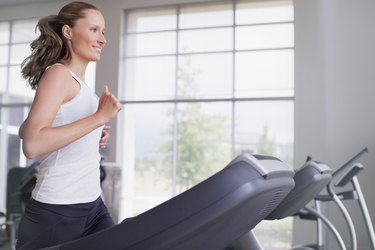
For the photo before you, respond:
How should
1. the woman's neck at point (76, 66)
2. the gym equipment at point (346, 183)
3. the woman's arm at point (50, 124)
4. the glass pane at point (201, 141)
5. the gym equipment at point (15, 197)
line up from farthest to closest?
the glass pane at point (201, 141) → the gym equipment at point (15, 197) → the gym equipment at point (346, 183) → the woman's neck at point (76, 66) → the woman's arm at point (50, 124)

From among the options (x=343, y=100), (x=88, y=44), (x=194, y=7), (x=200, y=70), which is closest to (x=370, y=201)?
(x=343, y=100)

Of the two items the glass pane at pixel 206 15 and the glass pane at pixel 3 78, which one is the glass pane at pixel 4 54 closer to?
the glass pane at pixel 3 78

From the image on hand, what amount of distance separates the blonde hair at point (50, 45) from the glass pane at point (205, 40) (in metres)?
5.27

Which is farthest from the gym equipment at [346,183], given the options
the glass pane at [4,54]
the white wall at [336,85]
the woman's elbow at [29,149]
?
the glass pane at [4,54]

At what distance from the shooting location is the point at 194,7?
21.5 ft

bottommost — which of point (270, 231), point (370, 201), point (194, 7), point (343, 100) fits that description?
point (270, 231)

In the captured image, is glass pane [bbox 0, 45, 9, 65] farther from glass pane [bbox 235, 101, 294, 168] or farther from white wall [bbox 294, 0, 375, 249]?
white wall [bbox 294, 0, 375, 249]

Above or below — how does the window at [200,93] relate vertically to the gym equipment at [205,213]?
above

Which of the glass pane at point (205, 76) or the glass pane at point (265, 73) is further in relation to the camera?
the glass pane at point (205, 76)

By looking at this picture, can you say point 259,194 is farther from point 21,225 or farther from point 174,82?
point 174,82

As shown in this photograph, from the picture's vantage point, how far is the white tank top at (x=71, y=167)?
3.62 feet

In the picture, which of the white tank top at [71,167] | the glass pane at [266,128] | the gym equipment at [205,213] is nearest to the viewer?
the gym equipment at [205,213]

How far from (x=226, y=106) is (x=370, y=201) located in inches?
87.7

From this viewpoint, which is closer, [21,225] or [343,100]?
[21,225]
